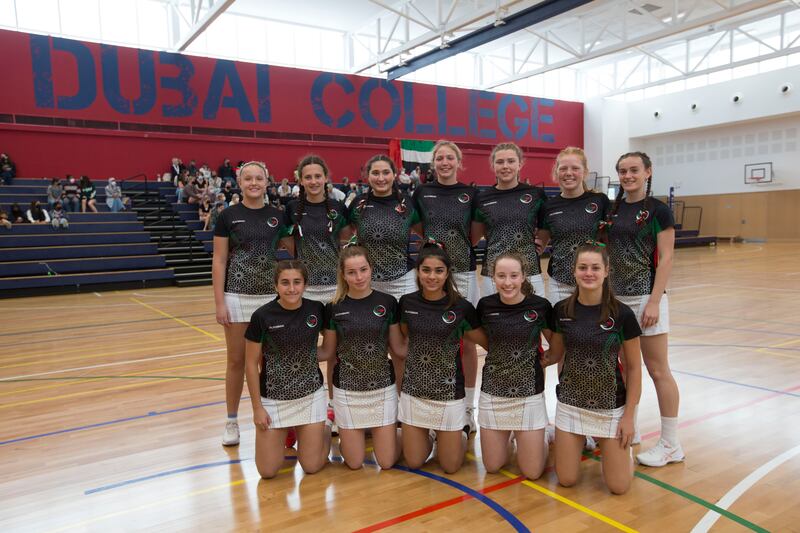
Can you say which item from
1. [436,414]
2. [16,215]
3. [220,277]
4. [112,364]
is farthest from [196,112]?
[436,414]

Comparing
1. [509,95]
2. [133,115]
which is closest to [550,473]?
[133,115]

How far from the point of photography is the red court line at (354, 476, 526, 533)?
7.73 ft

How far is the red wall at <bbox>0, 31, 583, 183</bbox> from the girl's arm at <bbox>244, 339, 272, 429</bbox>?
14974 mm

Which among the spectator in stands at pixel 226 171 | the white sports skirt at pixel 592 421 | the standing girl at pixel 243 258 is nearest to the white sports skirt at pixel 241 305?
the standing girl at pixel 243 258

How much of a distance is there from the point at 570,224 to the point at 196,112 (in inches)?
624

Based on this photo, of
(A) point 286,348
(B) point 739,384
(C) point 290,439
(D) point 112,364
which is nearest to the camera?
(A) point 286,348

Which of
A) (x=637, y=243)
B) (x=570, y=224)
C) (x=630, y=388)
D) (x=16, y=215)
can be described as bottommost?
(x=630, y=388)

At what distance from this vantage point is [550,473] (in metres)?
2.84

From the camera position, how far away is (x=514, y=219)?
3221mm

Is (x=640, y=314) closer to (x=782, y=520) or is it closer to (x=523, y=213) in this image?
(x=523, y=213)

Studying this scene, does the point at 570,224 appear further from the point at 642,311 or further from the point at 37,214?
the point at 37,214

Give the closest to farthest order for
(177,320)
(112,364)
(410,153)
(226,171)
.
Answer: (112,364)
(177,320)
(226,171)
(410,153)

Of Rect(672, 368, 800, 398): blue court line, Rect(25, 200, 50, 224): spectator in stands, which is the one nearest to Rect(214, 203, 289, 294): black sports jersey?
Rect(672, 368, 800, 398): blue court line

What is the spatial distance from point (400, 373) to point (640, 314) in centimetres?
132
